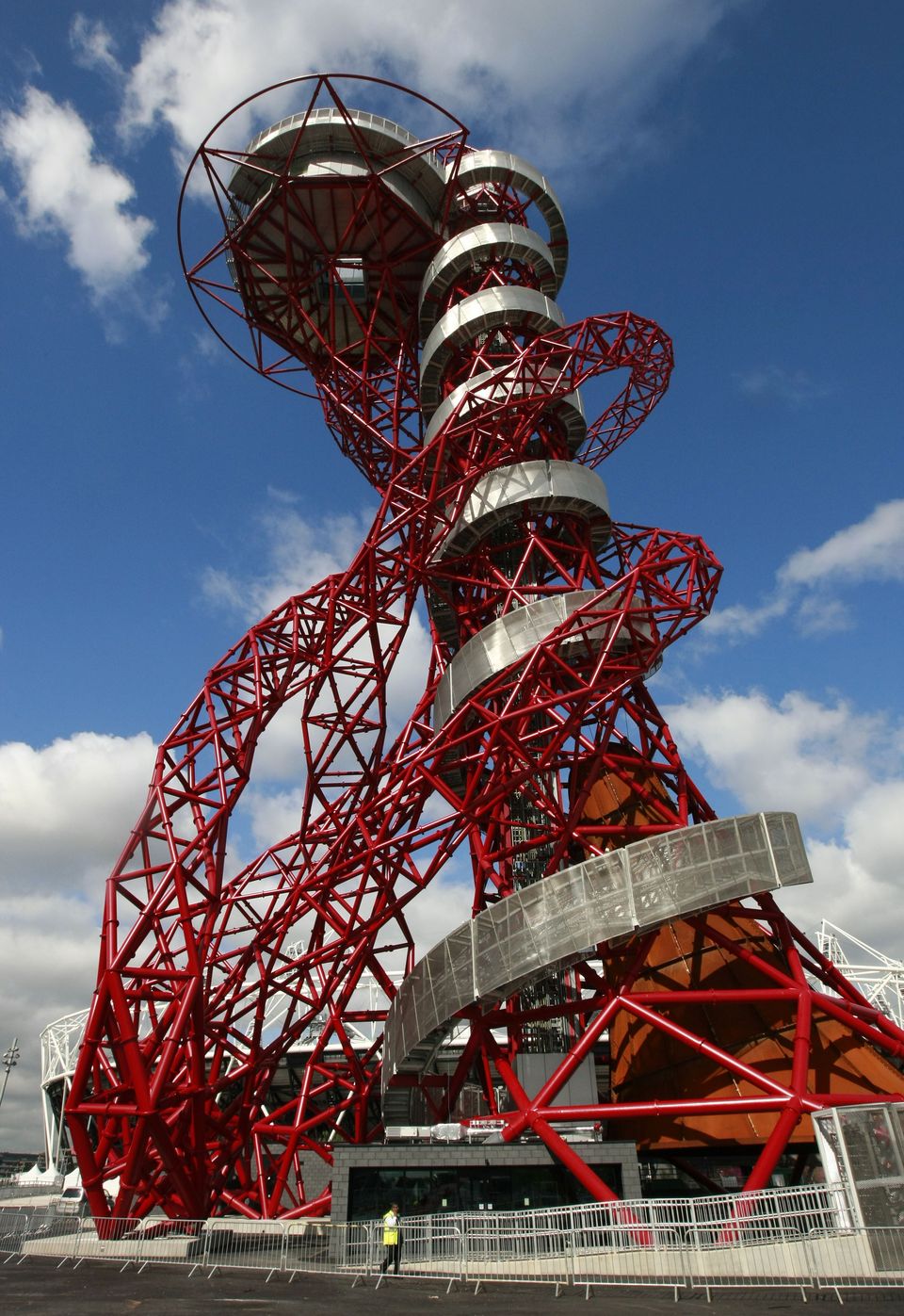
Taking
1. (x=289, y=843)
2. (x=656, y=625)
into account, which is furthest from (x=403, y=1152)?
(x=656, y=625)

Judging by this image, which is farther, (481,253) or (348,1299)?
(481,253)

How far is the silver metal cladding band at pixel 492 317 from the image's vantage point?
98.1ft

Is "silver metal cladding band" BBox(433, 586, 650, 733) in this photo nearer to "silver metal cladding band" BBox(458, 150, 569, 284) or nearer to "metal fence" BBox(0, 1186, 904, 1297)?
"metal fence" BBox(0, 1186, 904, 1297)

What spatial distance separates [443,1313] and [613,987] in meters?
10.2

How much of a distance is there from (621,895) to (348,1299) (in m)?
9.13

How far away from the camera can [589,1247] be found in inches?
593

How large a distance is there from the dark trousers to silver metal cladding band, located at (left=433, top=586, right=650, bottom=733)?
13.2 m

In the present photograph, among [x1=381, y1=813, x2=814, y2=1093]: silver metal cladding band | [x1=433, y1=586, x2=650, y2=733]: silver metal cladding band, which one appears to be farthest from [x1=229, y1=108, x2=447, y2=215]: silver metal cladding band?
[x1=381, y1=813, x2=814, y2=1093]: silver metal cladding band

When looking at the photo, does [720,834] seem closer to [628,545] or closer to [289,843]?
[628,545]

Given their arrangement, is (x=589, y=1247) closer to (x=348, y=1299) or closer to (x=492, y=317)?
(x=348, y=1299)

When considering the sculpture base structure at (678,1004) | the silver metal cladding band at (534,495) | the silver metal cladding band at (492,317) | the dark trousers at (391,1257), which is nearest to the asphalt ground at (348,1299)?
the dark trousers at (391,1257)

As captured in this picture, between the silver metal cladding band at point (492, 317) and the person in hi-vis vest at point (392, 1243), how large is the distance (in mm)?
25353

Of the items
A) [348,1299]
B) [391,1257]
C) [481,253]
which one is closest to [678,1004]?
[391,1257]

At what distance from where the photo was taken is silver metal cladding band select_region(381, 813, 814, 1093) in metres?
18.9
